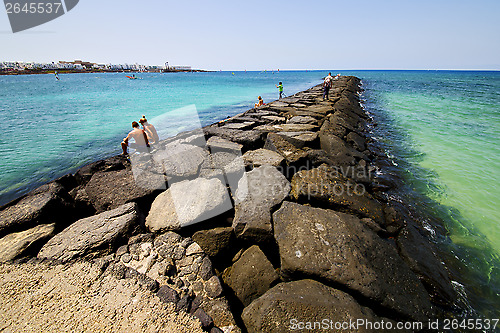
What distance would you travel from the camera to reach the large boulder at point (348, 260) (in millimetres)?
1598

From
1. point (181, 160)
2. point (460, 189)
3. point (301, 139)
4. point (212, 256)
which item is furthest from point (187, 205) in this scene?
point (460, 189)

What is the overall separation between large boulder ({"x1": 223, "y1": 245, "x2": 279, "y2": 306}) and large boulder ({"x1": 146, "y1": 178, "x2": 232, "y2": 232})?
0.64 metres

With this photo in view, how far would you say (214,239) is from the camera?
6.93 feet

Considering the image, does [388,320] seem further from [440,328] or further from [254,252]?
[254,252]

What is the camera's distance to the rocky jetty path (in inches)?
56.7

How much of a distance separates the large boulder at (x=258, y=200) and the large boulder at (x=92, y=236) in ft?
3.71

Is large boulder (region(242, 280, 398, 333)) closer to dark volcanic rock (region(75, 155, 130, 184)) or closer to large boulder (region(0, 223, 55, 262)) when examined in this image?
large boulder (region(0, 223, 55, 262))

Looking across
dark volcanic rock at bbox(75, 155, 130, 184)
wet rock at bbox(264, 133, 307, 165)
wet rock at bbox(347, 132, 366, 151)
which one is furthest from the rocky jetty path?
wet rock at bbox(347, 132, 366, 151)

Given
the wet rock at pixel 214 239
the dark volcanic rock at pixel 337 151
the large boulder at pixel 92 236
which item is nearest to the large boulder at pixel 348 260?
the wet rock at pixel 214 239

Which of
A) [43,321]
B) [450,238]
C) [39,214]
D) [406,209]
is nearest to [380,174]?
[406,209]

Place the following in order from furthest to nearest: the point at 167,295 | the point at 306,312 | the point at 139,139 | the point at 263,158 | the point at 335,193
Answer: the point at 139,139 < the point at 263,158 < the point at 335,193 < the point at 167,295 < the point at 306,312

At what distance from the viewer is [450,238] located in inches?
116

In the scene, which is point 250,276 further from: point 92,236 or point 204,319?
point 92,236

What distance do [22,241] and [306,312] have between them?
2.72 m
